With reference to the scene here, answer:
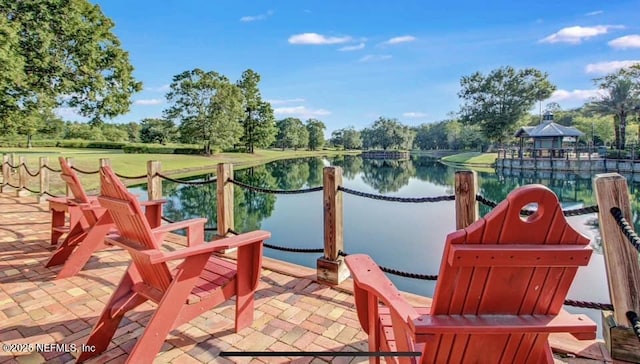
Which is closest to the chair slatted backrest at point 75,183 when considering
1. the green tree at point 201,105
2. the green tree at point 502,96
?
the green tree at point 201,105

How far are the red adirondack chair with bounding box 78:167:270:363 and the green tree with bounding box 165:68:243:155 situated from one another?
28.9 metres

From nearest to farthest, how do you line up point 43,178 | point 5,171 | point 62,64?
point 43,178 → point 5,171 → point 62,64

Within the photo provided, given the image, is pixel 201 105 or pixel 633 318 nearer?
pixel 633 318

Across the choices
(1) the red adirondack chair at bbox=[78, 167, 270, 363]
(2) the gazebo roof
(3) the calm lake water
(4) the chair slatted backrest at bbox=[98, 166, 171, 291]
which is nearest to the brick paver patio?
(1) the red adirondack chair at bbox=[78, 167, 270, 363]

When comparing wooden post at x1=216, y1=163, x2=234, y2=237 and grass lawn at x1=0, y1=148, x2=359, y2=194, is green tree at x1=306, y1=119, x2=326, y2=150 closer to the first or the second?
grass lawn at x1=0, y1=148, x2=359, y2=194

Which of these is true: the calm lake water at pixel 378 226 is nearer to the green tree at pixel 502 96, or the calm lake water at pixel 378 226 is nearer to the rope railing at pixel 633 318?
the rope railing at pixel 633 318

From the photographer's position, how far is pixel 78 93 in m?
12.4

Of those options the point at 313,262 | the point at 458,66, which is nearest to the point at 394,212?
the point at 313,262

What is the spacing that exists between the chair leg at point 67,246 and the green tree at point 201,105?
1071 inches

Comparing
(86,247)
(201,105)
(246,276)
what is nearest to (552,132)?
(201,105)

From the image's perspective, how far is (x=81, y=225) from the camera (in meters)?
3.40

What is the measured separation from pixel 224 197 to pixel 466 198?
2.55 meters

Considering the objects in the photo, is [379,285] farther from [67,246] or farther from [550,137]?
[550,137]

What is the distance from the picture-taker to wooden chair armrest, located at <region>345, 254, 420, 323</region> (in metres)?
1.15
